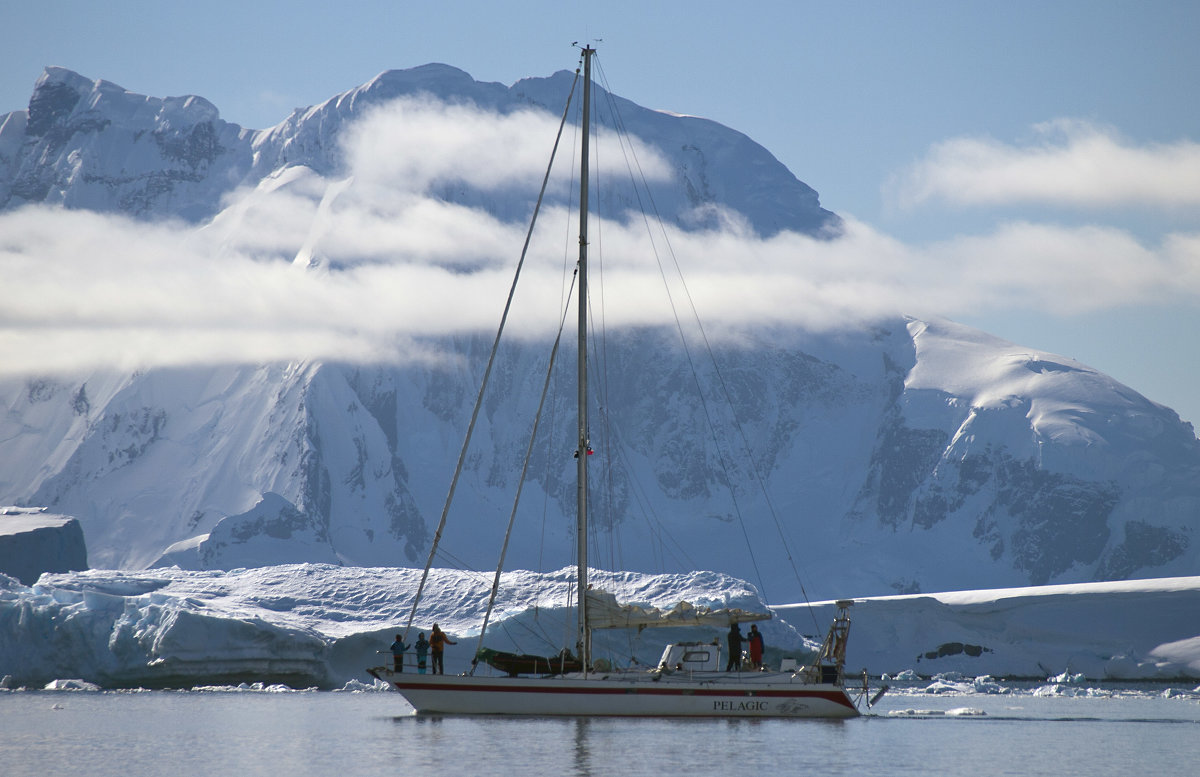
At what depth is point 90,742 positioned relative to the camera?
33031 millimetres

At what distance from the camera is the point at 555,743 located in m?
31.7

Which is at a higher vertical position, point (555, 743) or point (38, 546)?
point (555, 743)

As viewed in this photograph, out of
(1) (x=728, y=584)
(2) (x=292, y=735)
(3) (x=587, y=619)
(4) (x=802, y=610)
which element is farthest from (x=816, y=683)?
(4) (x=802, y=610)

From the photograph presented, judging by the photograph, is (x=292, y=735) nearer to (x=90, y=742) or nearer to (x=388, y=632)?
(x=90, y=742)

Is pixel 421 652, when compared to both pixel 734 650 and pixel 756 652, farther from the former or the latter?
pixel 756 652

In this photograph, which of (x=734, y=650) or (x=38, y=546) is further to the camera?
(x=38, y=546)

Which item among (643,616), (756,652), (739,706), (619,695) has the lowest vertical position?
(739,706)

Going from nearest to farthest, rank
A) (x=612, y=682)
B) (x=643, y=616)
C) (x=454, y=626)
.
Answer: (x=612, y=682)
(x=643, y=616)
(x=454, y=626)

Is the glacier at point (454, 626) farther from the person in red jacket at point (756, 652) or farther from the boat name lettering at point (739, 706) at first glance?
the person in red jacket at point (756, 652)

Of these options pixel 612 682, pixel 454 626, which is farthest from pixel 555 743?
pixel 454 626

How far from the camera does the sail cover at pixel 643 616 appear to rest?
39844 millimetres

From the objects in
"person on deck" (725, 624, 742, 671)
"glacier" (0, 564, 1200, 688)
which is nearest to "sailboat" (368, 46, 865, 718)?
"person on deck" (725, 624, 742, 671)

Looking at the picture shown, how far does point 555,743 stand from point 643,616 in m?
9.18

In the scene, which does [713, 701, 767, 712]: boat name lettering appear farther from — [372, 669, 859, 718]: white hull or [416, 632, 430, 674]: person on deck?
[416, 632, 430, 674]: person on deck
